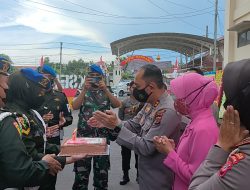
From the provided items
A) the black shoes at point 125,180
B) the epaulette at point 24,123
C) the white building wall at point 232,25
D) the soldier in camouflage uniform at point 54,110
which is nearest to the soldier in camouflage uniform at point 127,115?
the black shoes at point 125,180

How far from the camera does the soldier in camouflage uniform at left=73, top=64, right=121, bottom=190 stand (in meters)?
4.61

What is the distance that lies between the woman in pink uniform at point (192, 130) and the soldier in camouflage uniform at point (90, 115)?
7.27ft

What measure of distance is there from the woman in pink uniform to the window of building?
45.4 ft

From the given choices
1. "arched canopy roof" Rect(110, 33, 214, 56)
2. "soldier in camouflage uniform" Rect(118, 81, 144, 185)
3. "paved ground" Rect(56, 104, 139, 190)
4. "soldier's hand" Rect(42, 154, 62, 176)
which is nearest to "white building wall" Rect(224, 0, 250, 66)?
"paved ground" Rect(56, 104, 139, 190)

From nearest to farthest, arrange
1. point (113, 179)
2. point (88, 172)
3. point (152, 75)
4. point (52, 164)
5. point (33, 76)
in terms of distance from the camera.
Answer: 1. point (52, 164)
2. point (33, 76)
3. point (152, 75)
4. point (88, 172)
5. point (113, 179)

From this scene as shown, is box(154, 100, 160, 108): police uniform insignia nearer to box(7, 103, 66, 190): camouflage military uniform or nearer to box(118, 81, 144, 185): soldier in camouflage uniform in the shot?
box(7, 103, 66, 190): camouflage military uniform

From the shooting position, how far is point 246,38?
51.1ft

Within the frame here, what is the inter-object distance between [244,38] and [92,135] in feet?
42.1

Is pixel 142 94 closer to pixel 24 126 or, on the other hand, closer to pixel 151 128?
pixel 151 128

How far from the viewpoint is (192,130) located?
232 cm

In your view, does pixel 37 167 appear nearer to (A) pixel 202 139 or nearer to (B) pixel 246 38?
(A) pixel 202 139

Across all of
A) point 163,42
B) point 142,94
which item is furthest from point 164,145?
point 163,42

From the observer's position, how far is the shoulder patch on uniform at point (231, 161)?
4.35ft

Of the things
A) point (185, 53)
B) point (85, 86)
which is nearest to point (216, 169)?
point (85, 86)
